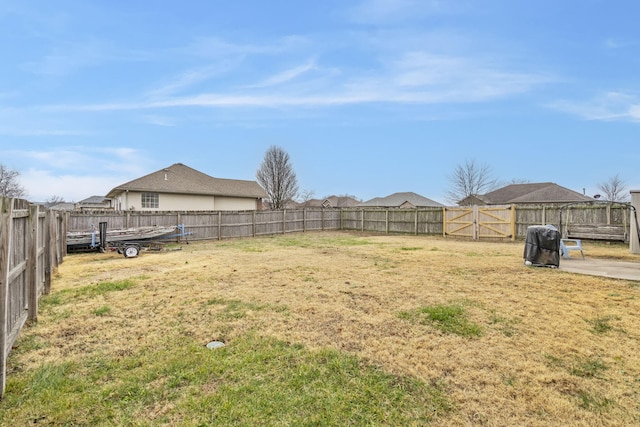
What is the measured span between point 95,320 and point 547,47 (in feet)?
53.6

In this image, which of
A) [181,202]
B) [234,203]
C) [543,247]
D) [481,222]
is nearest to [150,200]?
[181,202]

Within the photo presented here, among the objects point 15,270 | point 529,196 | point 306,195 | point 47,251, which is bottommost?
point 47,251

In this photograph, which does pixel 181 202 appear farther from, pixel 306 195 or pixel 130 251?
pixel 306 195

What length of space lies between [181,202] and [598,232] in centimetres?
2312

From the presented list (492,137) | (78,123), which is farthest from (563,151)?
(78,123)

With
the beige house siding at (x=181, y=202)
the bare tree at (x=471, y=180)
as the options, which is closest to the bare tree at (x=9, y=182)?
the beige house siding at (x=181, y=202)

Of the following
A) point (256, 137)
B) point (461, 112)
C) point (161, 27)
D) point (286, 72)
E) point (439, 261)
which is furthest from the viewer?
point (256, 137)

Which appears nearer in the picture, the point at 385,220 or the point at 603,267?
the point at 603,267

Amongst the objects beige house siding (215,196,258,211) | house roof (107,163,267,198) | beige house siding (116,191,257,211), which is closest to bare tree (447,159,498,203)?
house roof (107,163,267,198)

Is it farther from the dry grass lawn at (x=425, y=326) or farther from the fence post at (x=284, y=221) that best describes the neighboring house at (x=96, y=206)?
the dry grass lawn at (x=425, y=326)

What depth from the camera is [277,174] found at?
1368 inches

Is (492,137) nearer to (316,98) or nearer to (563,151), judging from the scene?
(563,151)

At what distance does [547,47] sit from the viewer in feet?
39.1

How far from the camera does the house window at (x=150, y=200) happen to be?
20250mm
